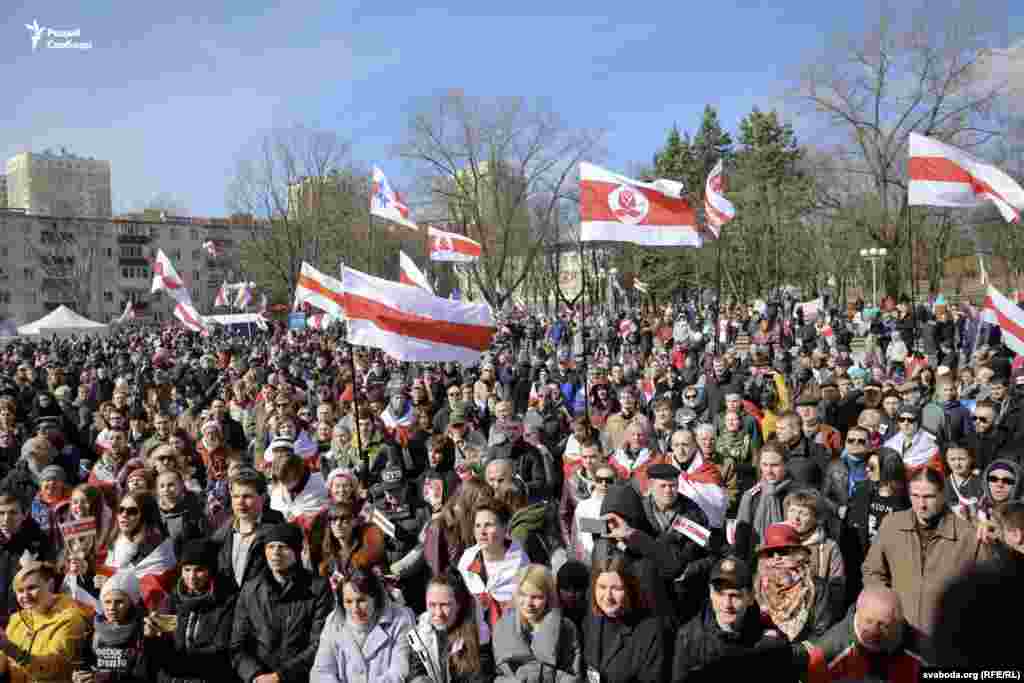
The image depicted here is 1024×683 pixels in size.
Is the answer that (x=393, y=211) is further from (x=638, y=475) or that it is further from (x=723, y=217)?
(x=638, y=475)

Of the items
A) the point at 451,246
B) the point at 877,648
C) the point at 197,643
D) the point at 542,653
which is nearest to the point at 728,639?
the point at 877,648

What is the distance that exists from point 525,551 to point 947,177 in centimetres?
782

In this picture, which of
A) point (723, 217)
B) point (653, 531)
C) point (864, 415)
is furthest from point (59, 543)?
point (723, 217)

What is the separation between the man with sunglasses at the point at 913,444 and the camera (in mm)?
6730

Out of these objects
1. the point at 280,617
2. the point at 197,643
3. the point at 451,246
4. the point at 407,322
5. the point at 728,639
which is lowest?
the point at 197,643

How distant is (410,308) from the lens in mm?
7488

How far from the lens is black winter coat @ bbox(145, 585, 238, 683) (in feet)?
13.1

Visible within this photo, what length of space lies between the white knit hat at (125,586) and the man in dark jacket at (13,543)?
1320 mm

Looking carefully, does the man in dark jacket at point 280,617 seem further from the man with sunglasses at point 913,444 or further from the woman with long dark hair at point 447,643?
the man with sunglasses at point 913,444

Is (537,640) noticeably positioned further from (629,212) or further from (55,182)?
(55,182)

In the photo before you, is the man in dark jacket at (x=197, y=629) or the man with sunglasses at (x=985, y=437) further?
the man with sunglasses at (x=985, y=437)

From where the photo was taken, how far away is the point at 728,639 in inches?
136

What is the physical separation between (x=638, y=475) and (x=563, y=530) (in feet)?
2.39

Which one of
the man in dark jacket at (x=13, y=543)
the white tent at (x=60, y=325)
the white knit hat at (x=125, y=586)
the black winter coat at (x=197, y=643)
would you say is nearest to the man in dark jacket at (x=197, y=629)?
the black winter coat at (x=197, y=643)
